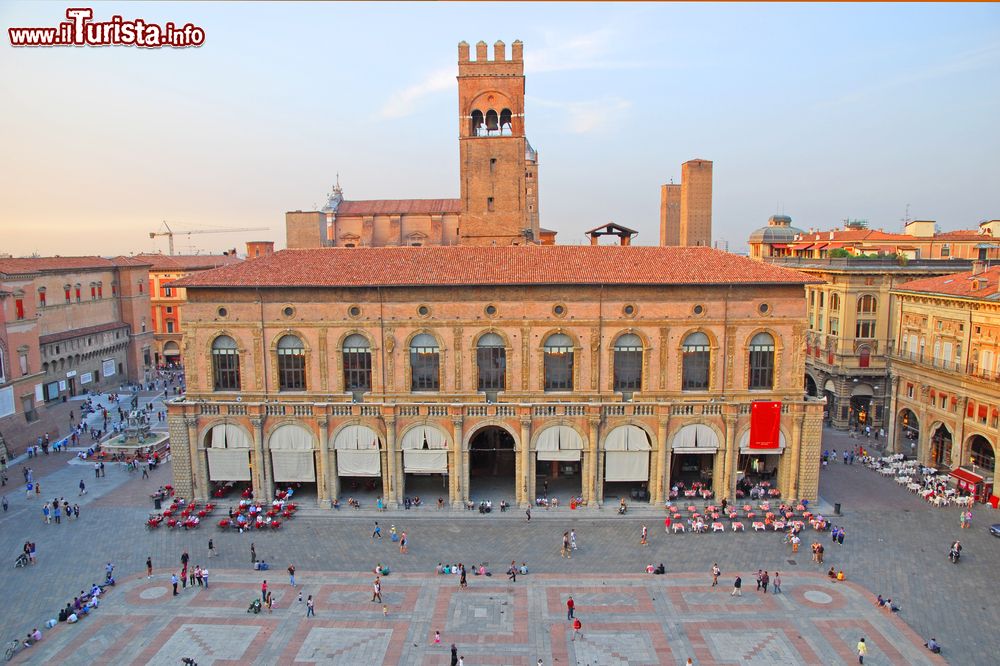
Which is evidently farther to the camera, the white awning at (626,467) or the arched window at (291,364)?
the arched window at (291,364)

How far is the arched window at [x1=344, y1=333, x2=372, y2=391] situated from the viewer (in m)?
41.8

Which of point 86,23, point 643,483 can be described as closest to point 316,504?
point 643,483

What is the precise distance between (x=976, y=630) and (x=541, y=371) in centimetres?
2430

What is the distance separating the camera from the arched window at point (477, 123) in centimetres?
5747

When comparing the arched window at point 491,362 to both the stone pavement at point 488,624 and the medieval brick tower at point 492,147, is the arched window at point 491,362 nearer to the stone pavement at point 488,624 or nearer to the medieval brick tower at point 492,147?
the stone pavement at point 488,624

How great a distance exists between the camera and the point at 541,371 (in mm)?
41406

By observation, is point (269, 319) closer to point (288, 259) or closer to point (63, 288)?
point (288, 259)

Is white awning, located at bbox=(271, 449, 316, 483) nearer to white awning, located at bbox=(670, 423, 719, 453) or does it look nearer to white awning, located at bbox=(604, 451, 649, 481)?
white awning, located at bbox=(604, 451, 649, 481)

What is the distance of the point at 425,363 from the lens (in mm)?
41812

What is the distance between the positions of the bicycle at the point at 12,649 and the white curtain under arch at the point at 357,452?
1795 centimetres

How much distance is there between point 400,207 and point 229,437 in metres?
41.4

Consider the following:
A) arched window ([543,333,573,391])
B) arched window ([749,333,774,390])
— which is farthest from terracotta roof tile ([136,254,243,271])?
arched window ([749,333,774,390])

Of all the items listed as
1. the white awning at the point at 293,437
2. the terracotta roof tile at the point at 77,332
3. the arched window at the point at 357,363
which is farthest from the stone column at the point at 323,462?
the terracotta roof tile at the point at 77,332

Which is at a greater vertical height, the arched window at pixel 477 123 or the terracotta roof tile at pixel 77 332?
the arched window at pixel 477 123
